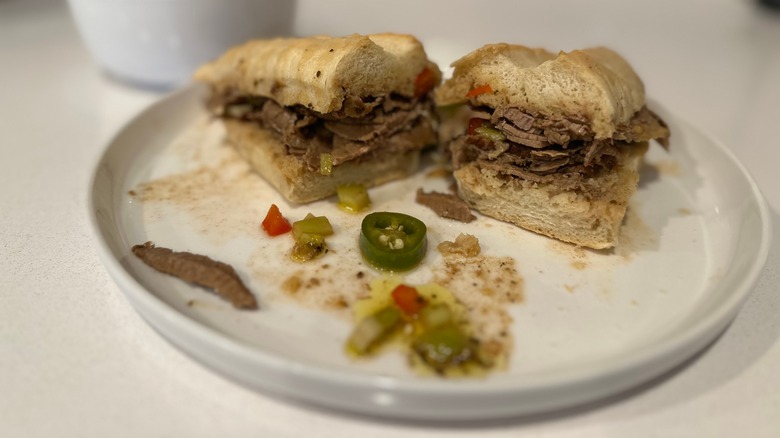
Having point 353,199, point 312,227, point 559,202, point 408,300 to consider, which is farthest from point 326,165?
point 559,202

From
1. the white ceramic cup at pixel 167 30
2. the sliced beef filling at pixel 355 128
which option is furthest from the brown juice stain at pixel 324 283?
the white ceramic cup at pixel 167 30

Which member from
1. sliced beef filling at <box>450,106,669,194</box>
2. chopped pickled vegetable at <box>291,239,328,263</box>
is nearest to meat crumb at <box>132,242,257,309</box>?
chopped pickled vegetable at <box>291,239,328,263</box>

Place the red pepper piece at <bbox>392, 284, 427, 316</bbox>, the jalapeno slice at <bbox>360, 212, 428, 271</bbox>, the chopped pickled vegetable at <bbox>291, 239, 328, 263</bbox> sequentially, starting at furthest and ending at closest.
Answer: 1. the chopped pickled vegetable at <bbox>291, 239, 328, 263</bbox>
2. the jalapeno slice at <bbox>360, 212, 428, 271</bbox>
3. the red pepper piece at <bbox>392, 284, 427, 316</bbox>

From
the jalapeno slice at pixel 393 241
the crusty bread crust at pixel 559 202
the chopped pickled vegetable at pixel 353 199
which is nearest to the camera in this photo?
the jalapeno slice at pixel 393 241

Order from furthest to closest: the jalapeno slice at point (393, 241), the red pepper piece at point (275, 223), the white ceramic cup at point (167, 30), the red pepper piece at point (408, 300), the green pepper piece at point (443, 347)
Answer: the white ceramic cup at point (167, 30)
the red pepper piece at point (275, 223)
the jalapeno slice at point (393, 241)
the red pepper piece at point (408, 300)
the green pepper piece at point (443, 347)

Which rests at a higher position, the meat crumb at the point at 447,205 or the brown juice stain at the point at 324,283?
the meat crumb at the point at 447,205

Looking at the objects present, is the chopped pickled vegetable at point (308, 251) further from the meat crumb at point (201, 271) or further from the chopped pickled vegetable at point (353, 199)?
the chopped pickled vegetable at point (353, 199)

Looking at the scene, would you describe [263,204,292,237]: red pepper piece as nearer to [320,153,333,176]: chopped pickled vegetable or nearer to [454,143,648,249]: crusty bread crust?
[320,153,333,176]: chopped pickled vegetable
